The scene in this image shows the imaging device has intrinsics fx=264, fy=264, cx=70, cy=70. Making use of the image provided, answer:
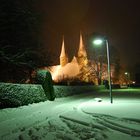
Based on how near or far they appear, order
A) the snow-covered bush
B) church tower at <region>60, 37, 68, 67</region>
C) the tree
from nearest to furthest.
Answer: the snow-covered bush < the tree < church tower at <region>60, 37, 68, 67</region>

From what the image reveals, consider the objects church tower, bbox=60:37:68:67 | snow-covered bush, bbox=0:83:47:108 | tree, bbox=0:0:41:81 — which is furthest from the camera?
church tower, bbox=60:37:68:67

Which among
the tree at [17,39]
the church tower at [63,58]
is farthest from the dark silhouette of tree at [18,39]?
the church tower at [63,58]

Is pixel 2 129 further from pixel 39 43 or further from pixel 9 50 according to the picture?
→ pixel 39 43

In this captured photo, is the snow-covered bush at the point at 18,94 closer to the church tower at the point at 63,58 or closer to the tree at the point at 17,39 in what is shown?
the tree at the point at 17,39

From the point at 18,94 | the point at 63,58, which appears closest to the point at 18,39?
the point at 18,94

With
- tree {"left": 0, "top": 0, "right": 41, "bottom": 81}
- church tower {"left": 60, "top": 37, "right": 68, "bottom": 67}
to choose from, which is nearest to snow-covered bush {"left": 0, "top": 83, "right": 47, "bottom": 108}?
tree {"left": 0, "top": 0, "right": 41, "bottom": 81}

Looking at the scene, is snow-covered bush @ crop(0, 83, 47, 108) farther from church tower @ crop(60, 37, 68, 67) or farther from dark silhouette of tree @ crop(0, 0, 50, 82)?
church tower @ crop(60, 37, 68, 67)

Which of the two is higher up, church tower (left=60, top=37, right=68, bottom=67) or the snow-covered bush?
church tower (left=60, top=37, right=68, bottom=67)

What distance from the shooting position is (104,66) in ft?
221

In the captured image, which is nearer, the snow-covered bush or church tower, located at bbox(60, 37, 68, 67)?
the snow-covered bush

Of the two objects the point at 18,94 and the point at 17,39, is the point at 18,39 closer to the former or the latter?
the point at 17,39

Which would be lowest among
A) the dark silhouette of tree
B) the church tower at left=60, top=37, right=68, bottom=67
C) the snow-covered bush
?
the snow-covered bush

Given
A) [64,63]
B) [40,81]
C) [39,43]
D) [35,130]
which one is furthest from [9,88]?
[64,63]

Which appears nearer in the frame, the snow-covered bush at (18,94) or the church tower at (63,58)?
the snow-covered bush at (18,94)
